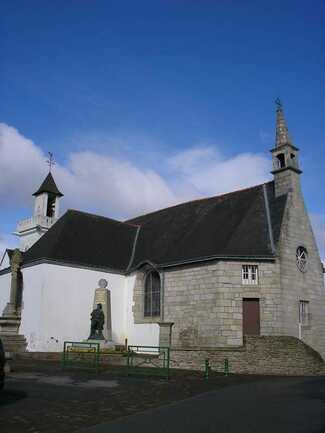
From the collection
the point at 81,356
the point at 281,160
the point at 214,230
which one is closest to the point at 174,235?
the point at 214,230

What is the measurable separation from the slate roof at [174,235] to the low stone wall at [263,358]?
4.27m

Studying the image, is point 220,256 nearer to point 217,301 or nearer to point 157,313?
point 217,301

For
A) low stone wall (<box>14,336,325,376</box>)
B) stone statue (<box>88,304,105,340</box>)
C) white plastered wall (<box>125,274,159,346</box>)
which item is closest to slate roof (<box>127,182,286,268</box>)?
white plastered wall (<box>125,274,159,346</box>)

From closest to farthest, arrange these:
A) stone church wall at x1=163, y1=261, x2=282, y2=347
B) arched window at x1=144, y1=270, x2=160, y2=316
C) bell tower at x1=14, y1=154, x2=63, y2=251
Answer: stone church wall at x1=163, y1=261, x2=282, y2=347 < arched window at x1=144, y1=270, x2=160, y2=316 < bell tower at x1=14, y1=154, x2=63, y2=251

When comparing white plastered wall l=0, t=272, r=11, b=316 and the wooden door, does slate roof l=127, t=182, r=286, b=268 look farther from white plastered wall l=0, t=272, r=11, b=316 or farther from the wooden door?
white plastered wall l=0, t=272, r=11, b=316

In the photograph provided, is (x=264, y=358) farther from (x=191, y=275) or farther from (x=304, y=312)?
(x=191, y=275)

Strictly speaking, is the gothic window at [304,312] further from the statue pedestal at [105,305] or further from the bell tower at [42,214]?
the bell tower at [42,214]

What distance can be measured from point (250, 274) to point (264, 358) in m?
4.47

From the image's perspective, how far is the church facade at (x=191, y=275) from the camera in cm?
2045

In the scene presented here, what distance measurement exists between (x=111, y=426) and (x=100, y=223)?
21.8 meters

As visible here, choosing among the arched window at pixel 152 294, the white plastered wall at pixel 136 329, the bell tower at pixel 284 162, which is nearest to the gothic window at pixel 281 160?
the bell tower at pixel 284 162

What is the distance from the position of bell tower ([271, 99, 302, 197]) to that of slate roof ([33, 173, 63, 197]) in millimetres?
19045

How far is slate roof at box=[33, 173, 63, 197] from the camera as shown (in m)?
36.3

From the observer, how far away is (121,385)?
1264cm
